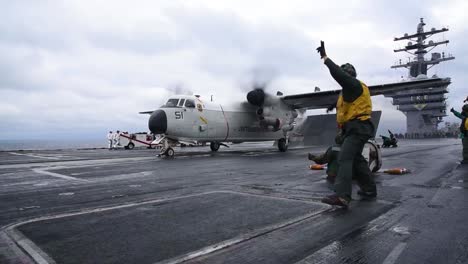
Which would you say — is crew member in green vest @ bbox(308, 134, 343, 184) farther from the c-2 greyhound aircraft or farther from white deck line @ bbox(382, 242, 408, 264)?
the c-2 greyhound aircraft

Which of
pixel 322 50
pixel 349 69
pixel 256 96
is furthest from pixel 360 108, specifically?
pixel 256 96

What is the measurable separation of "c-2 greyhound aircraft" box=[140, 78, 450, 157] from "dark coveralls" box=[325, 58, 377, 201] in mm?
12331

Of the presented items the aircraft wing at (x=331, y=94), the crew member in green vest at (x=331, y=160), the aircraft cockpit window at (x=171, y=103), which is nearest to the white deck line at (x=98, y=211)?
the crew member in green vest at (x=331, y=160)

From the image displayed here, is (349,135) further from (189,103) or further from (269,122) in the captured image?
(269,122)

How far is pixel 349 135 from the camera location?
5320mm

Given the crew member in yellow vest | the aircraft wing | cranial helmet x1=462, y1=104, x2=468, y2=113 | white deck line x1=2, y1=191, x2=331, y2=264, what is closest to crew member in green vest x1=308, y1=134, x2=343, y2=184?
the crew member in yellow vest

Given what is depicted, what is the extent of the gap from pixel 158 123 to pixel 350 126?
12.4 m

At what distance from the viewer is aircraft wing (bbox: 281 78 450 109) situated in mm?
17234

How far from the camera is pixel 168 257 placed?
2871 millimetres

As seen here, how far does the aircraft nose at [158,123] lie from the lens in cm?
1634

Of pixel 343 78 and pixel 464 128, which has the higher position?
pixel 343 78

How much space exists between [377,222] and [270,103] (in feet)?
59.4

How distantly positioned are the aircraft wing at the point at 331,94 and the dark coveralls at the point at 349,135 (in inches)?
521

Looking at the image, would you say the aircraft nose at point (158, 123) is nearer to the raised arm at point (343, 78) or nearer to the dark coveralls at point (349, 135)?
the dark coveralls at point (349, 135)
